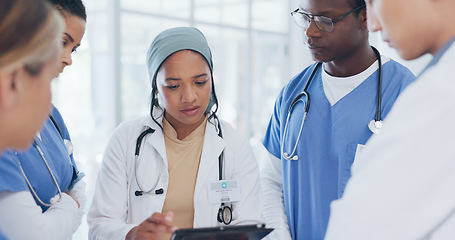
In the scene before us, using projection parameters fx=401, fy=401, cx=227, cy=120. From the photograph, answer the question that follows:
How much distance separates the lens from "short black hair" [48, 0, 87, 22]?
1.32 meters

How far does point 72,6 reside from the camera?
1347 mm

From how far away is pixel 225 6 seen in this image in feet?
19.7

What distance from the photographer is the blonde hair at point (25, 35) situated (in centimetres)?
66

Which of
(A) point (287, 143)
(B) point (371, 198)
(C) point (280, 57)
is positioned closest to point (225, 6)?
(C) point (280, 57)

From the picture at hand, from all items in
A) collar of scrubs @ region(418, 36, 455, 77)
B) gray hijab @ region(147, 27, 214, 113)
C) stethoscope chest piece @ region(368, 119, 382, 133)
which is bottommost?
stethoscope chest piece @ region(368, 119, 382, 133)

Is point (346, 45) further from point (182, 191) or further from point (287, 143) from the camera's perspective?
point (182, 191)

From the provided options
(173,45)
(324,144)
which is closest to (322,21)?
(324,144)

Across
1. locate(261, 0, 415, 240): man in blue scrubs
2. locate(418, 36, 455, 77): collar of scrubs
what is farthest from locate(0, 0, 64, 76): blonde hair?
locate(261, 0, 415, 240): man in blue scrubs

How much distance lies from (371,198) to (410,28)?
0.36 metres

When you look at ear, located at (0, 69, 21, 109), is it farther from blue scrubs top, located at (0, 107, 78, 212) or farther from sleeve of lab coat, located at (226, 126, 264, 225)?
sleeve of lab coat, located at (226, 126, 264, 225)

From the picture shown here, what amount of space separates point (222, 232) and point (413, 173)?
50 cm

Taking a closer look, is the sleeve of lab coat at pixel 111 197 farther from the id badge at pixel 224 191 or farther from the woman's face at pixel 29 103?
the woman's face at pixel 29 103

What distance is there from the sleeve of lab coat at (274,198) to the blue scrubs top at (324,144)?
0.03 m

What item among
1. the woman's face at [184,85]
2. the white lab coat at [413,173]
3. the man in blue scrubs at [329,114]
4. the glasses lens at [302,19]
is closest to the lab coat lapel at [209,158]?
the woman's face at [184,85]
